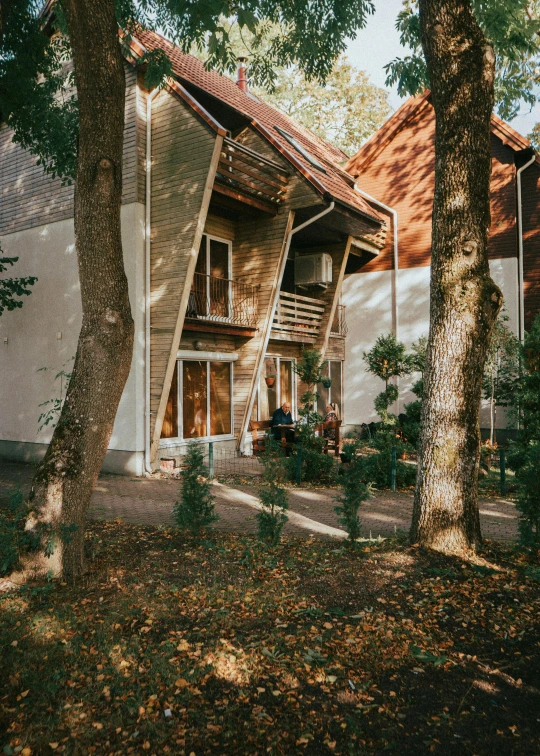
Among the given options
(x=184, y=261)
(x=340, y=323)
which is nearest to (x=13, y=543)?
(x=184, y=261)

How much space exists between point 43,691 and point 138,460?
8.95m

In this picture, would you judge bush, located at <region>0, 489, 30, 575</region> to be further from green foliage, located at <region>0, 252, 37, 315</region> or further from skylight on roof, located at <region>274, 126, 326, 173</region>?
skylight on roof, located at <region>274, 126, 326, 173</region>

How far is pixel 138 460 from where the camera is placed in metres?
12.4

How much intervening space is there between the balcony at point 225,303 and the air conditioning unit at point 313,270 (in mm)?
3163

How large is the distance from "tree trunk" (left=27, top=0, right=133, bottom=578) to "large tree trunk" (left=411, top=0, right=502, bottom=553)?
3260 mm

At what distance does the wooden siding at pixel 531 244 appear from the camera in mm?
17984

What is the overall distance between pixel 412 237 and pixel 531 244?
3.77 m

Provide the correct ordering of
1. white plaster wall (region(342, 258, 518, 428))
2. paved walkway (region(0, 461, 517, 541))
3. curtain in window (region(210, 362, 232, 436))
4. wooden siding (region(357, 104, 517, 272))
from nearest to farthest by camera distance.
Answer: paved walkway (region(0, 461, 517, 541)), curtain in window (region(210, 362, 232, 436)), white plaster wall (region(342, 258, 518, 428)), wooden siding (region(357, 104, 517, 272))

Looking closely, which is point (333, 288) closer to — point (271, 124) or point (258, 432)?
point (258, 432)

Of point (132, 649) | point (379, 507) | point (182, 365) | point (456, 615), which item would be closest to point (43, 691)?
point (132, 649)

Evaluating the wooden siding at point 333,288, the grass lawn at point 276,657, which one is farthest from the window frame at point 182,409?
the grass lawn at point 276,657

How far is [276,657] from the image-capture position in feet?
13.2

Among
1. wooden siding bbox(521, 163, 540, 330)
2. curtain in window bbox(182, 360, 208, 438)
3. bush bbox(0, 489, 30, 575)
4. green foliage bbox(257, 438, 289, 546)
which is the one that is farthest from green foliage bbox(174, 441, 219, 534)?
wooden siding bbox(521, 163, 540, 330)

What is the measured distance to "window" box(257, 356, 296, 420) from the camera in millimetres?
16969
